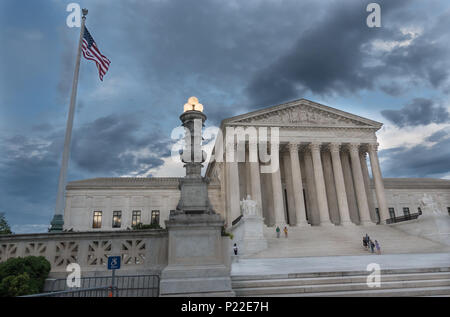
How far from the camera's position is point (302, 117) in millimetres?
41062

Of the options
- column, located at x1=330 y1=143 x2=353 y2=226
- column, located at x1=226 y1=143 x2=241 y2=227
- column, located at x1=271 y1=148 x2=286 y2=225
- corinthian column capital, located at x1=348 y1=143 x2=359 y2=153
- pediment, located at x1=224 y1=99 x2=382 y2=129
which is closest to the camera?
column, located at x1=271 y1=148 x2=286 y2=225

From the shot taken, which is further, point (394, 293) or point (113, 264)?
point (394, 293)

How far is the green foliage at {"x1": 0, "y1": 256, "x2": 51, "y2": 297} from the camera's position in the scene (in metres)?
6.57

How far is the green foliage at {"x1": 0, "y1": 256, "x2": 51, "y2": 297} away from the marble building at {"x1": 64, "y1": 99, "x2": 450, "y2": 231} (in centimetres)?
3016

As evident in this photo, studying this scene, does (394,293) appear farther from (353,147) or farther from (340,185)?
(353,147)

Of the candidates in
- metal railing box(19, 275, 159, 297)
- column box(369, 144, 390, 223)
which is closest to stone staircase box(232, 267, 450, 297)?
metal railing box(19, 275, 159, 297)

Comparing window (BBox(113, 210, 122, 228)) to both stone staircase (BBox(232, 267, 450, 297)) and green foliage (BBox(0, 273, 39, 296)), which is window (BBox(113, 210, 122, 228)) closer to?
stone staircase (BBox(232, 267, 450, 297))

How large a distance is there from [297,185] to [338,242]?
11298 millimetres

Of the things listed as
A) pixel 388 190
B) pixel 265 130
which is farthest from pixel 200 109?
pixel 388 190

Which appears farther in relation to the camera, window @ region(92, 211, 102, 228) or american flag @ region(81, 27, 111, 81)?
window @ region(92, 211, 102, 228)

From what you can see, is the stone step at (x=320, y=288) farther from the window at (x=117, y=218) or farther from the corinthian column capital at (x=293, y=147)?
the window at (x=117, y=218)

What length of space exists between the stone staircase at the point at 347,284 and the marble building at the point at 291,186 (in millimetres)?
26444

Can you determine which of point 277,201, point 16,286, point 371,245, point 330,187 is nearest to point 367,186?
point 330,187
